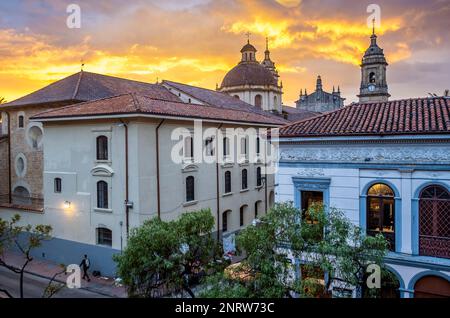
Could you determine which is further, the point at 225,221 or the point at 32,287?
the point at 225,221

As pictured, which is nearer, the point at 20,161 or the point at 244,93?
the point at 20,161

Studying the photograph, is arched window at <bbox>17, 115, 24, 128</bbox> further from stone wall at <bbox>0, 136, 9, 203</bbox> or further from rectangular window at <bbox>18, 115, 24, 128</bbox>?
stone wall at <bbox>0, 136, 9, 203</bbox>

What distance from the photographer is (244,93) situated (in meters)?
42.8

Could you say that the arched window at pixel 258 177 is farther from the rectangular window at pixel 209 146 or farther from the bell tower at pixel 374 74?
the bell tower at pixel 374 74

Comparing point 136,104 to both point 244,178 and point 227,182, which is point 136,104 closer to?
point 227,182

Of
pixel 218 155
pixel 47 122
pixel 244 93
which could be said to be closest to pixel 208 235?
pixel 218 155

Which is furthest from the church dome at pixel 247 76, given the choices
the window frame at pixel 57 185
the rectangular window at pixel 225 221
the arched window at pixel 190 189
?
the window frame at pixel 57 185

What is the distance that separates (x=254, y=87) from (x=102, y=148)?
27.3 m

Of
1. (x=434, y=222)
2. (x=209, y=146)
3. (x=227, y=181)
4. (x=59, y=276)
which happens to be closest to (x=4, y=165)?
(x=59, y=276)

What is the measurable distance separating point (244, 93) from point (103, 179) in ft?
90.5

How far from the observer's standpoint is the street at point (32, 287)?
15.4m

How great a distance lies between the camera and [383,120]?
1211 centimetres

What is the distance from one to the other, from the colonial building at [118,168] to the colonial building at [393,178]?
2.54 meters
